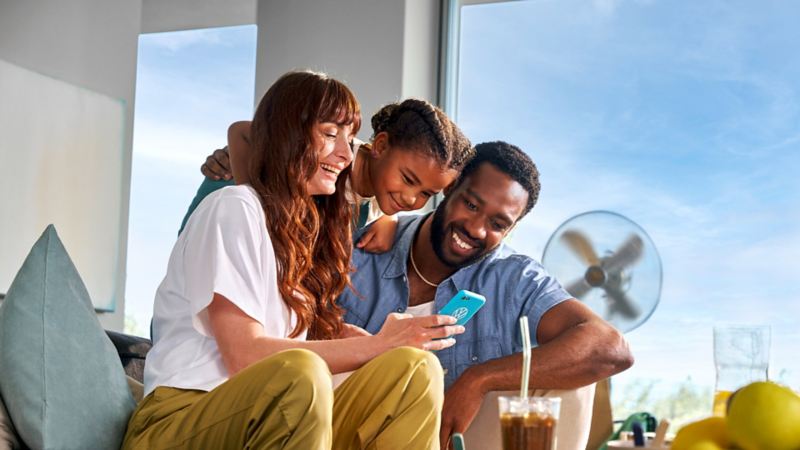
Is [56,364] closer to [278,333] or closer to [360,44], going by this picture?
[278,333]

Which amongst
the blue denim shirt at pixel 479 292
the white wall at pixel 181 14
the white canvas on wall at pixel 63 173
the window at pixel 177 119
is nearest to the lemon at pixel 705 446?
the blue denim shirt at pixel 479 292

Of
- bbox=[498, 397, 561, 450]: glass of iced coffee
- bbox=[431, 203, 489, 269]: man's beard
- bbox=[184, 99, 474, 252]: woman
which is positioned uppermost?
bbox=[184, 99, 474, 252]: woman

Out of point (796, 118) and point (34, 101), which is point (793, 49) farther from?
→ point (34, 101)

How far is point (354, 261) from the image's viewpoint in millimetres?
3289

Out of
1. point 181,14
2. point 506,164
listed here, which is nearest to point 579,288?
point 506,164

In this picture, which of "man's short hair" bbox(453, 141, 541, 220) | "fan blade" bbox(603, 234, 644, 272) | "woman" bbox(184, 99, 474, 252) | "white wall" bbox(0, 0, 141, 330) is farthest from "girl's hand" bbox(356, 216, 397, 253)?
"white wall" bbox(0, 0, 141, 330)

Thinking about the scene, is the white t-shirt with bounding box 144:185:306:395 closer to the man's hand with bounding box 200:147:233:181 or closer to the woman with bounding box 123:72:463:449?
the woman with bounding box 123:72:463:449

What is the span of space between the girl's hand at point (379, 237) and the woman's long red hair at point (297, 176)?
70 cm

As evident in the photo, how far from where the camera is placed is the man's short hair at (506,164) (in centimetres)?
339

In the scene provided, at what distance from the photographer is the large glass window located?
15.9 feet

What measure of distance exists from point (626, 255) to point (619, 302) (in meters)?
0.20

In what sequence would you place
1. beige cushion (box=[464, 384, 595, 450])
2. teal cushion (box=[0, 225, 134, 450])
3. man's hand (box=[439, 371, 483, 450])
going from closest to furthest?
1. teal cushion (box=[0, 225, 134, 450])
2. man's hand (box=[439, 371, 483, 450])
3. beige cushion (box=[464, 384, 595, 450])

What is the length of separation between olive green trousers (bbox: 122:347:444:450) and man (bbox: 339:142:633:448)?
0.77 meters

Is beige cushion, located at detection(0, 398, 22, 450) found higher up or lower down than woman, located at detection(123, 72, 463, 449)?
lower down
